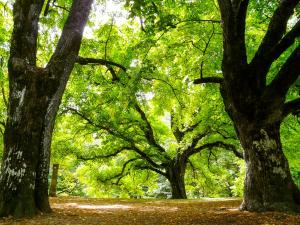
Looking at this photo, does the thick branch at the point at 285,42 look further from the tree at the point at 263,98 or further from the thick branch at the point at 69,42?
the thick branch at the point at 69,42

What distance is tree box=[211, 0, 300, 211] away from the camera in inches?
308

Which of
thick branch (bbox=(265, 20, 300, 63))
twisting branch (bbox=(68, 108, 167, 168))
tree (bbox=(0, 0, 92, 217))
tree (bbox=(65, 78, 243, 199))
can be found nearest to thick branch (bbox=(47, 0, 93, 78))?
tree (bbox=(0, 0, 92, 217))

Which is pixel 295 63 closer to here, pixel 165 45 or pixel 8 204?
pixel 8 204

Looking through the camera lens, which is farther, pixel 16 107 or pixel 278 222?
pixel 16 107

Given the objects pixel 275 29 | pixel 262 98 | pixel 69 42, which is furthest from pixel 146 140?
pixel 275 29

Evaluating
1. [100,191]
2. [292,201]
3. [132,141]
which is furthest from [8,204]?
[100,191]

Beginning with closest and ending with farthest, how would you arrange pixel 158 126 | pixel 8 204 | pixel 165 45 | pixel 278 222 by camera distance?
pixel 278 222, pixel 8 204, pixel 165 45, pixel 158 126

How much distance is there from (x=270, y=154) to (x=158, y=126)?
16.1 m

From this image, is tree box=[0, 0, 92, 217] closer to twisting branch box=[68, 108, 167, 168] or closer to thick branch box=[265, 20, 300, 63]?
thick branch box=[265, 20, 300, 63]

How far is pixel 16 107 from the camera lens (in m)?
7.70

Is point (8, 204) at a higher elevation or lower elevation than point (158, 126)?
lower

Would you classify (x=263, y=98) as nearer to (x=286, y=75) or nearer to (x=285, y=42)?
(x=286, y=75)

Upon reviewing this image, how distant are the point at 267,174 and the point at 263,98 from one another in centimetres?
183

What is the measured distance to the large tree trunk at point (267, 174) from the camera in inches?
306
